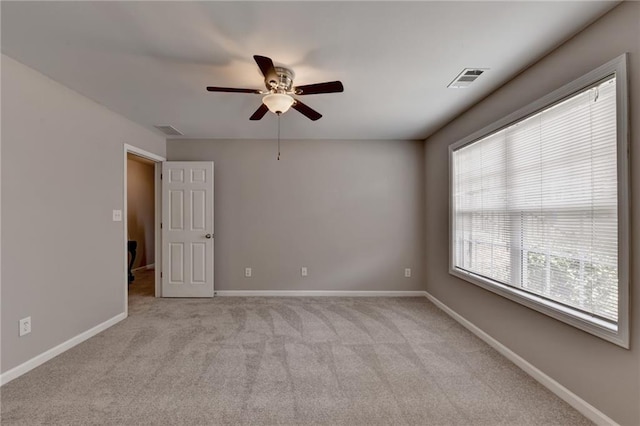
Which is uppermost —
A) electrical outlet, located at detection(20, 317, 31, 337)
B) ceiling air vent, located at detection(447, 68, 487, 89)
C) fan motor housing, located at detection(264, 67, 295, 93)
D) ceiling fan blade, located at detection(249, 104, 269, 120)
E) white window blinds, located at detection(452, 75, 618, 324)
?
ceiling air vent, located at detection(447, 68, 487, 89)

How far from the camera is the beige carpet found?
1695 mm

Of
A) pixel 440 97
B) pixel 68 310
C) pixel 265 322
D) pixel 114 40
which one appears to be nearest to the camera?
pixel 114 40

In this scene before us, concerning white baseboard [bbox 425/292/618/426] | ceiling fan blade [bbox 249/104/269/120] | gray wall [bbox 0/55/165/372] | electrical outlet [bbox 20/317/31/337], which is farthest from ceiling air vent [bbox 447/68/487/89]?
electrical outlet [bbox 20/317/31/337]

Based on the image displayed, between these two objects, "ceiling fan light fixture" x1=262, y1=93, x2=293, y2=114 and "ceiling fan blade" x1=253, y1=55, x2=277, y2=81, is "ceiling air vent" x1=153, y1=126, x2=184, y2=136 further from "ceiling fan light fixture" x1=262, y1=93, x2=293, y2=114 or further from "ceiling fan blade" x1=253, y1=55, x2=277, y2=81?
"ceiling fan blade" x1=253, y1=55, x2=277, y2=81

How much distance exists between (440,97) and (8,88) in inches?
145

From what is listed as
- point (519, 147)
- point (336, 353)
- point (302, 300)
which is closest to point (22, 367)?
point (336, 353)

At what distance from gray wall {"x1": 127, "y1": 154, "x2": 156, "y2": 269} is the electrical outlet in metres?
4.10

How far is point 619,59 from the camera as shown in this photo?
4.93 feet

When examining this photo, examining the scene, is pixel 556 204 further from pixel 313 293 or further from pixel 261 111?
pixel 313 293

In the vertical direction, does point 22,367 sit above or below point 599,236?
below

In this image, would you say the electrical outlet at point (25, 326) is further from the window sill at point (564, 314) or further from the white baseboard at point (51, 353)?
the window sill at point (564, 314)

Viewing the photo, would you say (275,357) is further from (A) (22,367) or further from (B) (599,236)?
(B) (599,236)

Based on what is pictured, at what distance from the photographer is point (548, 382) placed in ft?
6.40

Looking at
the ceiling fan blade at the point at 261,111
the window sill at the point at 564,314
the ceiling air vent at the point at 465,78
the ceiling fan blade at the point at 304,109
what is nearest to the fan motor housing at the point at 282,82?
the ceiling fan blade at the point at 304,109
